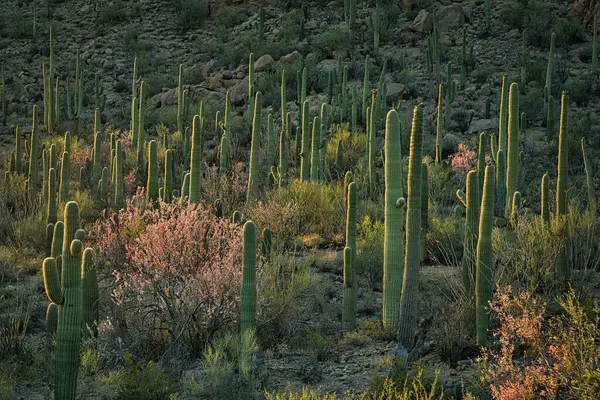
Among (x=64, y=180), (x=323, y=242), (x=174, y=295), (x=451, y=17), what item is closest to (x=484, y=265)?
(x=174, y=295)

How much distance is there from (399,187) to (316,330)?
1.88m

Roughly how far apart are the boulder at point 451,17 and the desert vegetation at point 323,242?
149 cm

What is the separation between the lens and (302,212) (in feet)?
45.5

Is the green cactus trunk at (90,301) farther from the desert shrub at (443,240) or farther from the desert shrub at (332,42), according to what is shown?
the desert shrub at (332,42)

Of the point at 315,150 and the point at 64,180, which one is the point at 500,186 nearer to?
the point at 315,150

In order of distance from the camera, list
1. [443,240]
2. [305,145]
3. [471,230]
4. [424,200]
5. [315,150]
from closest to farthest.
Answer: [471,230] < [424,200] < [443,240] < [315,150] < [305,145]

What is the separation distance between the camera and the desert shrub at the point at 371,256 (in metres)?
11.1

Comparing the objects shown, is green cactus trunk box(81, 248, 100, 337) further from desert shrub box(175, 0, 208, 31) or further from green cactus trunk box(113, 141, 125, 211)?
desert shrub box(175, 0, 208, 31)

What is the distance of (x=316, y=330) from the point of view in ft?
28.6

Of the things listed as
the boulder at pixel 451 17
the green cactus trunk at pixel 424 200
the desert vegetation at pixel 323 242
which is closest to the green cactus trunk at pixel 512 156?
the desert vegetation at pixel 323 242

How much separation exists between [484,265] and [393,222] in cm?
116

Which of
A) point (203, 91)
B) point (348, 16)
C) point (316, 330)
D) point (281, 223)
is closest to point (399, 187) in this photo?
point (316, 330)

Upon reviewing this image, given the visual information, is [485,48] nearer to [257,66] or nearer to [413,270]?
[257,66]

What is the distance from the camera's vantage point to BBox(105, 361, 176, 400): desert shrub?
6676 millimetres
